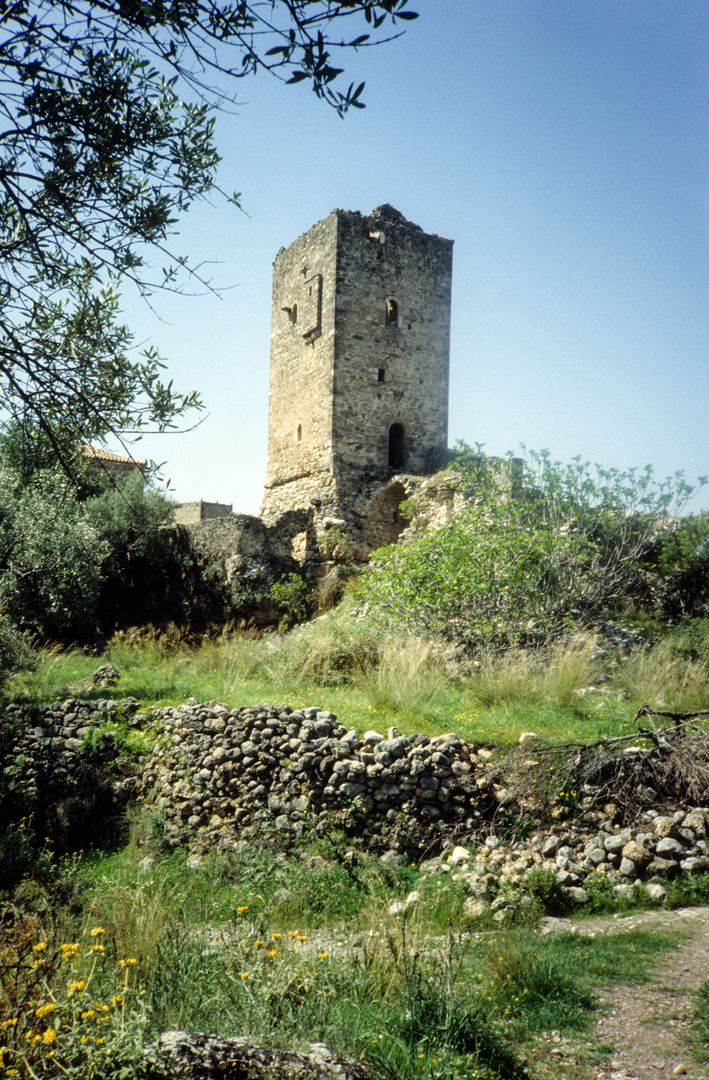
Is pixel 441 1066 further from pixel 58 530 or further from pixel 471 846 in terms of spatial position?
pixel 58 530

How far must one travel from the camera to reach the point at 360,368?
19750 millimetres

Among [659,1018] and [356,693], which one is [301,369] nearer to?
[356,693]

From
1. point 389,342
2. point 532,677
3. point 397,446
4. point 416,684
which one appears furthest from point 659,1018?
point 389,342

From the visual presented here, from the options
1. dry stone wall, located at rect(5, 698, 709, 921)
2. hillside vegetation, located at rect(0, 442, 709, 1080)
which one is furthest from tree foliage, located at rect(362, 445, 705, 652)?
dry stone wall, located at rect(5, 698, 709, 921)

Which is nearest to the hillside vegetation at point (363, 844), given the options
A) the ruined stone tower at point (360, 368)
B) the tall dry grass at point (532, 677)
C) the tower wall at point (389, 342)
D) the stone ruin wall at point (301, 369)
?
the tall dry grass at point (532, 677)

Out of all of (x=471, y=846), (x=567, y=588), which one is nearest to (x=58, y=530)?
(x=567, y=588)

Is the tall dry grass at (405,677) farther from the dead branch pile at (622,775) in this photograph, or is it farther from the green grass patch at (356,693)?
the dead branch pile at (622,775)

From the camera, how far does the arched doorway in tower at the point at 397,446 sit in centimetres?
2034

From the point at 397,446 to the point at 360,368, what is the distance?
250 centimetres

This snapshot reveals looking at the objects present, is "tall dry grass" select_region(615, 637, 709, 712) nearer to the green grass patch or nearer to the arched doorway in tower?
the green grass patch

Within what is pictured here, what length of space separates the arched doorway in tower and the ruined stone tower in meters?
0.03

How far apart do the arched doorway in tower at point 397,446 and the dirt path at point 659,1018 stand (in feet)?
53.7

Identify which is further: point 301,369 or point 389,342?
point 301,369

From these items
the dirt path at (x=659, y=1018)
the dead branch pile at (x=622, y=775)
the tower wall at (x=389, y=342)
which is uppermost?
the tower wall at (x=389, y=342)
